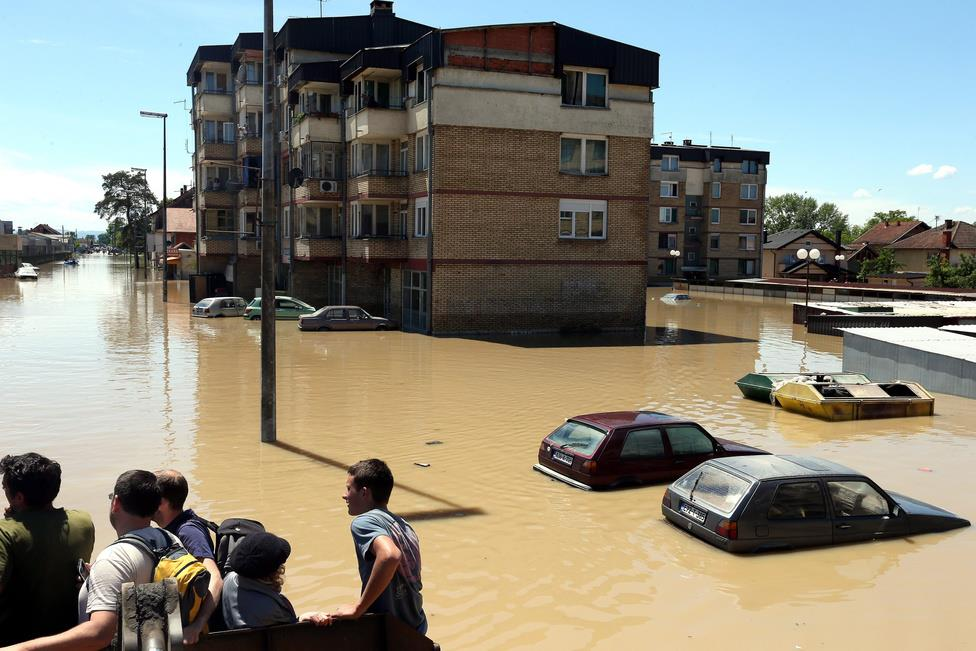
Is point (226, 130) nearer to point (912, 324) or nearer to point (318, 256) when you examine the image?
point (318, 256)

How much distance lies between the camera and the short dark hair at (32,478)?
4949 mm

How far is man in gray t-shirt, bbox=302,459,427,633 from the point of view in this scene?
5133mm

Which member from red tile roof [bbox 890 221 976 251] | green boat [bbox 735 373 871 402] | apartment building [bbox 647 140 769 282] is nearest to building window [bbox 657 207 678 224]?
A: apartment building [bbox 647 140 769 282]

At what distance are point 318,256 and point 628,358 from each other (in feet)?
60.1

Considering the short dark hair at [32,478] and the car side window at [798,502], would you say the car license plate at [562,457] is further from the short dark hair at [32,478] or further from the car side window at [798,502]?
the short dark hair at [32,478]

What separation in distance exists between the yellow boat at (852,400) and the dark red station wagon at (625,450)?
6.22 meters

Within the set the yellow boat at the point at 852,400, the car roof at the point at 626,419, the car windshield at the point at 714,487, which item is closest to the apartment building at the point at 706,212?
the yellow boat at the point at 852,400

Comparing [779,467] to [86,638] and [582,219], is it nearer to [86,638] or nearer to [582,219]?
[86,638]

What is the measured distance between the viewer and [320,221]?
4269cm

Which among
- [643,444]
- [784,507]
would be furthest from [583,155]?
[784,507]

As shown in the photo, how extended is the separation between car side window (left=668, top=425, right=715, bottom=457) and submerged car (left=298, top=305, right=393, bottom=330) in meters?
25.1

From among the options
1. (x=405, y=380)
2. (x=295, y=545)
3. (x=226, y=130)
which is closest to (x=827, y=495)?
(x=295, y=545)

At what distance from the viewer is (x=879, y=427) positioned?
60.3 feet

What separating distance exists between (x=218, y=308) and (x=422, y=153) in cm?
1349
